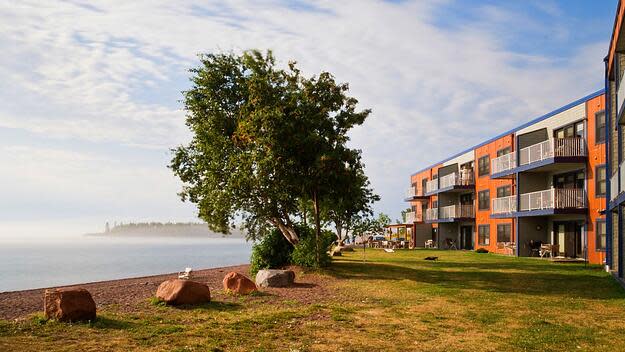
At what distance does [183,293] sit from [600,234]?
24006mm

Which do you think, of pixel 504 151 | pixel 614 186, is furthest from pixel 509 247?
pixel 614 186

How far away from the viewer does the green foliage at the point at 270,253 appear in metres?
26.1

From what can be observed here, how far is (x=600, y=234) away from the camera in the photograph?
29.3m

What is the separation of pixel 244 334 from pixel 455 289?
1002 cm

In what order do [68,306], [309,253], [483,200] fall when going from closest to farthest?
[68,306], [309,253], [483,200]

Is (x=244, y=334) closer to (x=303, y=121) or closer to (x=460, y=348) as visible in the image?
(x=460, y=348)

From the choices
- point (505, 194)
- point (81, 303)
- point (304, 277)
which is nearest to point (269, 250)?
point (304, 277)

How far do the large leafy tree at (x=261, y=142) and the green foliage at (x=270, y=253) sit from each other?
52cm

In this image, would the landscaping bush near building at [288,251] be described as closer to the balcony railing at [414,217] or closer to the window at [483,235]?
the window at [483,235]

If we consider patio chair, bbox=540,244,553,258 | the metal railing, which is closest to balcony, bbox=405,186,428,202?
the metal railing

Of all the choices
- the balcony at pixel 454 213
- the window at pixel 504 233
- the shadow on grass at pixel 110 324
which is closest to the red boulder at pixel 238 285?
the shadow on grass at pixel 110 324

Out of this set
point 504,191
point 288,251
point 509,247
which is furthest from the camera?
point 504,191

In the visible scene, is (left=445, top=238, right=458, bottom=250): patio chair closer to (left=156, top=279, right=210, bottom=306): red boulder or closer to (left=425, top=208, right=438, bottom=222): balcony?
(left=425, top=208, right=438, bottom=222): balcony

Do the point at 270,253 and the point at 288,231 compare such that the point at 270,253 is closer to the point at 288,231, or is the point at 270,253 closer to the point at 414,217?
the point at 288,231
